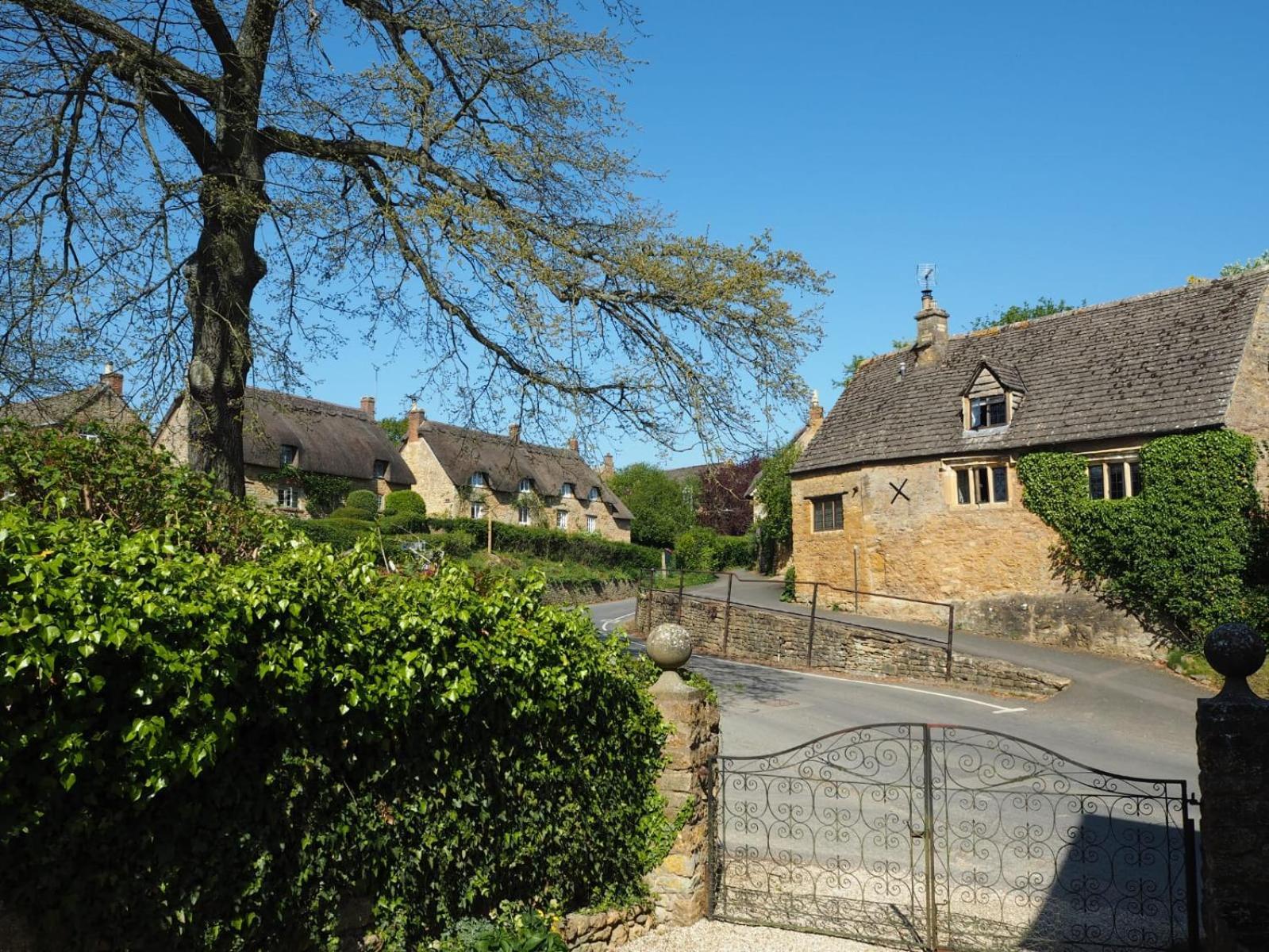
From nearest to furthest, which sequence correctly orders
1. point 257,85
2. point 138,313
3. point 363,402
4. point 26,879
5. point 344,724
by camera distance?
point 26,879 < point 344,724 < point 138,313 < point 257,85 < point 363,402

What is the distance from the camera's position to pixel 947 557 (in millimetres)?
24516

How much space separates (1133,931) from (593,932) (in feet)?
12.7

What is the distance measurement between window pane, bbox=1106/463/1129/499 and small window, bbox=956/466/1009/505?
8.57ft

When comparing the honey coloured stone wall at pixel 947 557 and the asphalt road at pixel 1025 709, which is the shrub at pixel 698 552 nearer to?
the honey coloured stone wall at pixel 947 557

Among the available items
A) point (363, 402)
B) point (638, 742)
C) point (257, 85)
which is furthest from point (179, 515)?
point (363, 402)

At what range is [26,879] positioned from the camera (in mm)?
3492

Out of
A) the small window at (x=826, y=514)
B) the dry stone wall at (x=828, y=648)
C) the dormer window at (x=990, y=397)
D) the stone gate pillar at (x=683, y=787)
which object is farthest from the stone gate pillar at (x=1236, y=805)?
the small window at (x=826, y=514)

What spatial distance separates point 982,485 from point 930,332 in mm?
5960

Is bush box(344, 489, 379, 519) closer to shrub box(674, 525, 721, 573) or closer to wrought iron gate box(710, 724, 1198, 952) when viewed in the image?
shrub box(674, 525, 721, 573)

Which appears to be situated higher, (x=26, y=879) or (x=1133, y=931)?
(x=26, y=879)

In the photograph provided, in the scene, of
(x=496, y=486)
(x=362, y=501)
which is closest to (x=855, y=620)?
(x=362, y=501)

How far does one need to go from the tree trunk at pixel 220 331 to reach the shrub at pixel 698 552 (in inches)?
1545

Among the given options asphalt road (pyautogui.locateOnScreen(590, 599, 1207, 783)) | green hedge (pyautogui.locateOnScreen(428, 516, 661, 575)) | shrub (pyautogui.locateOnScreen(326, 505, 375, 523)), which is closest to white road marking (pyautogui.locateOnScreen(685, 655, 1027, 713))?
asphalt road (pyautogui.locateOnScreen(590, 599, 1207, 783))

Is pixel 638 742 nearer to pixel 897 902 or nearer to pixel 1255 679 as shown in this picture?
pixel 897 902
